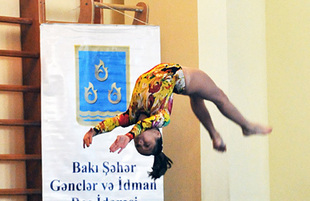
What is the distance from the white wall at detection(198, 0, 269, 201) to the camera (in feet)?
15.1

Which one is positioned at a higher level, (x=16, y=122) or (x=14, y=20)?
(x=14, y=20)

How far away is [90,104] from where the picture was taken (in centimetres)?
454

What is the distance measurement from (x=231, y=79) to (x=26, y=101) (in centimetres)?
172

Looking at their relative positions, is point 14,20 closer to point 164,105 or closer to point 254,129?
A: point 164,105

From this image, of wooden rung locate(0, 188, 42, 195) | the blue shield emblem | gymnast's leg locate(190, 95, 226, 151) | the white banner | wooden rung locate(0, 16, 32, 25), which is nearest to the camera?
gymnast's leg locate(190, 95, 226, 151)

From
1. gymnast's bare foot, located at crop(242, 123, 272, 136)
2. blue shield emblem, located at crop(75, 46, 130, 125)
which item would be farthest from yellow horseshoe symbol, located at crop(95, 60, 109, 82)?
gymnast's bare foot, located at crop(242, 123, 272, 136)

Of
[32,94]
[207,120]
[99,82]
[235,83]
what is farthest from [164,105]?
[32,94]

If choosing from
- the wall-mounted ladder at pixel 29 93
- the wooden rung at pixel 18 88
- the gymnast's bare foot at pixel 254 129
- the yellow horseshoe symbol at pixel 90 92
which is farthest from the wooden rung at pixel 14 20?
Answer: the gymnast's bare foot at pixel 254 129

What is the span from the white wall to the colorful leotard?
5.14 feet

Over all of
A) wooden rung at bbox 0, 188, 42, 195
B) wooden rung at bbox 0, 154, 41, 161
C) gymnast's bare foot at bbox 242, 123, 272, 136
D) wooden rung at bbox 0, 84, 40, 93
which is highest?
wooden rung at bbox 0, 84, 40, 93

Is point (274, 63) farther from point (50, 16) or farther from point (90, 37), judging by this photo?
point (50, 16)

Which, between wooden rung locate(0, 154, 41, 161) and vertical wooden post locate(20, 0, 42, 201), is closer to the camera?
wooden rung locate(0, 154, 41, 161)

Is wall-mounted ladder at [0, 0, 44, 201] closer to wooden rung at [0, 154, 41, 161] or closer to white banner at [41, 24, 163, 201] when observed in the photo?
wooden rung at [0, 154, 41, 161]

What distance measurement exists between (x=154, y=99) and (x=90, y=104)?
5.33ft
